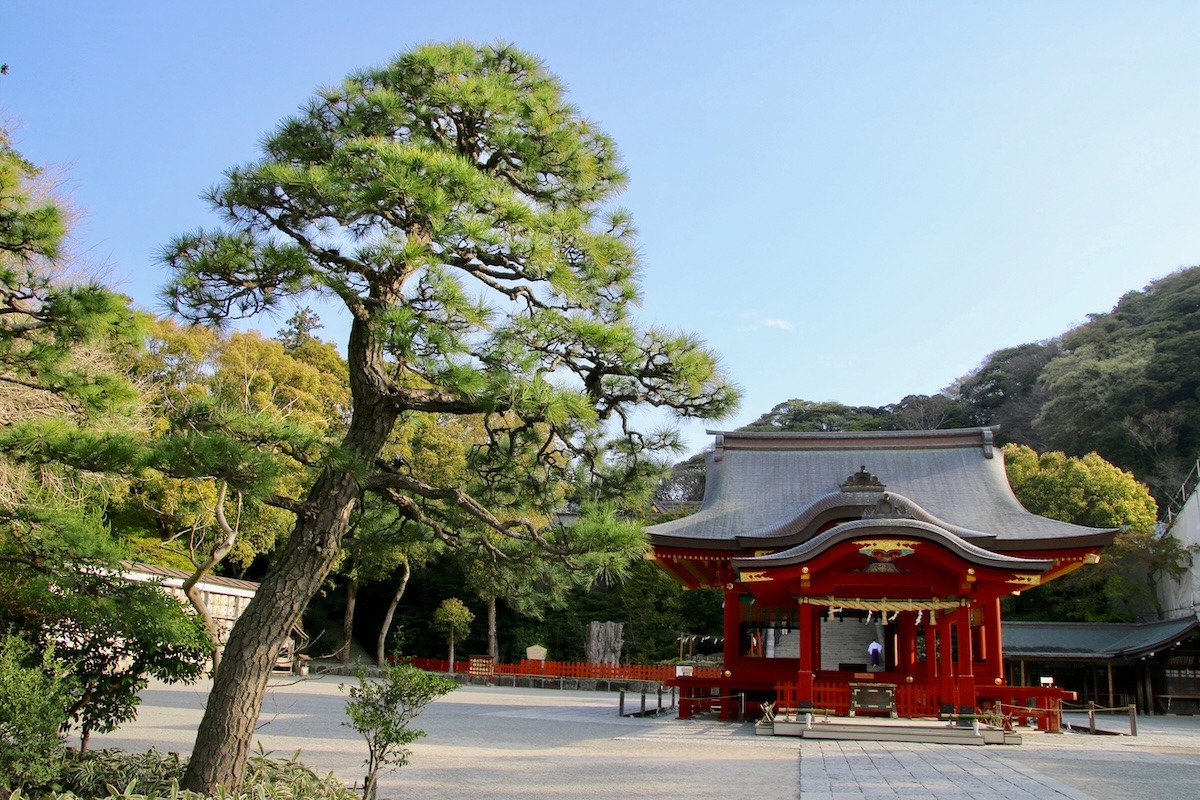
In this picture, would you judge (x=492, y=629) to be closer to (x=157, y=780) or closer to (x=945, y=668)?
(x=945, y=668)

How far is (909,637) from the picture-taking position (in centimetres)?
1473

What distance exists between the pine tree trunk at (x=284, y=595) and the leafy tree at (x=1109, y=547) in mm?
23804

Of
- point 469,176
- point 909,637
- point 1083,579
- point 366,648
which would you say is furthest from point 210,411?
point 366,648

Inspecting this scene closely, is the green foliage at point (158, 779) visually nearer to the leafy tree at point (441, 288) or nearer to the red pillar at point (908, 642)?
the leafy tree at point (441, 288)

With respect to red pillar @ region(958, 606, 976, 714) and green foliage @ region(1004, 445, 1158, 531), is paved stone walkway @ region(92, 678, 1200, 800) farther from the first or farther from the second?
green foliage @ region(1004, 445, 1158, 531)

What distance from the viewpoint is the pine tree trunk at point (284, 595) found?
16.0ft

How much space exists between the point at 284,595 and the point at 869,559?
916 cm

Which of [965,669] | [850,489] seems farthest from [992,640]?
[850,489]

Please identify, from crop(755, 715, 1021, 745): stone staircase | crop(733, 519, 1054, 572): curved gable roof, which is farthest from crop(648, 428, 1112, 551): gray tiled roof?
crop(755, 715, 1021, 745): stone staircase

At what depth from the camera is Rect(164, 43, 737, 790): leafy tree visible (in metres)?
5.01

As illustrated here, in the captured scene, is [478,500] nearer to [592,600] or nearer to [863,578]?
[863,578]

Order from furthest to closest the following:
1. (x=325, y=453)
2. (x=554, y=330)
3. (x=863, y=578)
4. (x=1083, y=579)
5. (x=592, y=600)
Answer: (x=592, y=600), (x=1083, y=579), (x=863, y=578), (x=554, y=330), (x=325, y=453)

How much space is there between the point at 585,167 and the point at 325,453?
2859 millimetres

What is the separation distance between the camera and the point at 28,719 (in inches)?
193
